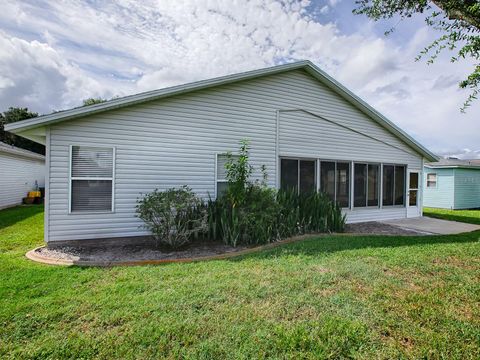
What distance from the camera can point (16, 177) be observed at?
587 inches

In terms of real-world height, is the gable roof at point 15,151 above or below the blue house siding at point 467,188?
above

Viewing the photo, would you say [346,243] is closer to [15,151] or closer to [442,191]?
[442,191]

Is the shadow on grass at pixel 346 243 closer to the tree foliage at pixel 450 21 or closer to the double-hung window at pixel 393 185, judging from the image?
the tree foliage at pixel 450 21

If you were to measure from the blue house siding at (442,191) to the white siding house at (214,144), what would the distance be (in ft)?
23.7

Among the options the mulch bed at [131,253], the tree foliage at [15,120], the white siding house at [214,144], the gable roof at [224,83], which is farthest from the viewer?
the tree foliage at [15,120]

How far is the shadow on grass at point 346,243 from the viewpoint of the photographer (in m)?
5.46

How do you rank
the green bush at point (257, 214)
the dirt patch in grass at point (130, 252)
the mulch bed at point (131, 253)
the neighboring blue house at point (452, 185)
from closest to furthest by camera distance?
the mulch bed at point (131, 253) → the dirt patch in grass at point (130, 252) → the green bush at point (257, 214) → the neighboring blue house at point (452, 185)

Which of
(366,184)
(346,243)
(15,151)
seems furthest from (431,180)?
(15,151)

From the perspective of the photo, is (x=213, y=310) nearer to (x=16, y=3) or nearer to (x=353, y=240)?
(x=353, y=240)

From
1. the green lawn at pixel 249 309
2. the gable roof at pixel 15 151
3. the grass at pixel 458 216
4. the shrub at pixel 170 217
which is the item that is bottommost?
the grass at pixel 458 216

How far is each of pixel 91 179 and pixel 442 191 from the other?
19.9 meters

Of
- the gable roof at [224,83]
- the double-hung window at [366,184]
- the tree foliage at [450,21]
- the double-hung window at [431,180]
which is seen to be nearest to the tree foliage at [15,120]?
the gable roof at [224,83]

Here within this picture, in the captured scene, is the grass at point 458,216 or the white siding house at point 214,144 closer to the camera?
the white siding house at point 214,144

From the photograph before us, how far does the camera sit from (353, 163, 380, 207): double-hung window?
1036cm
